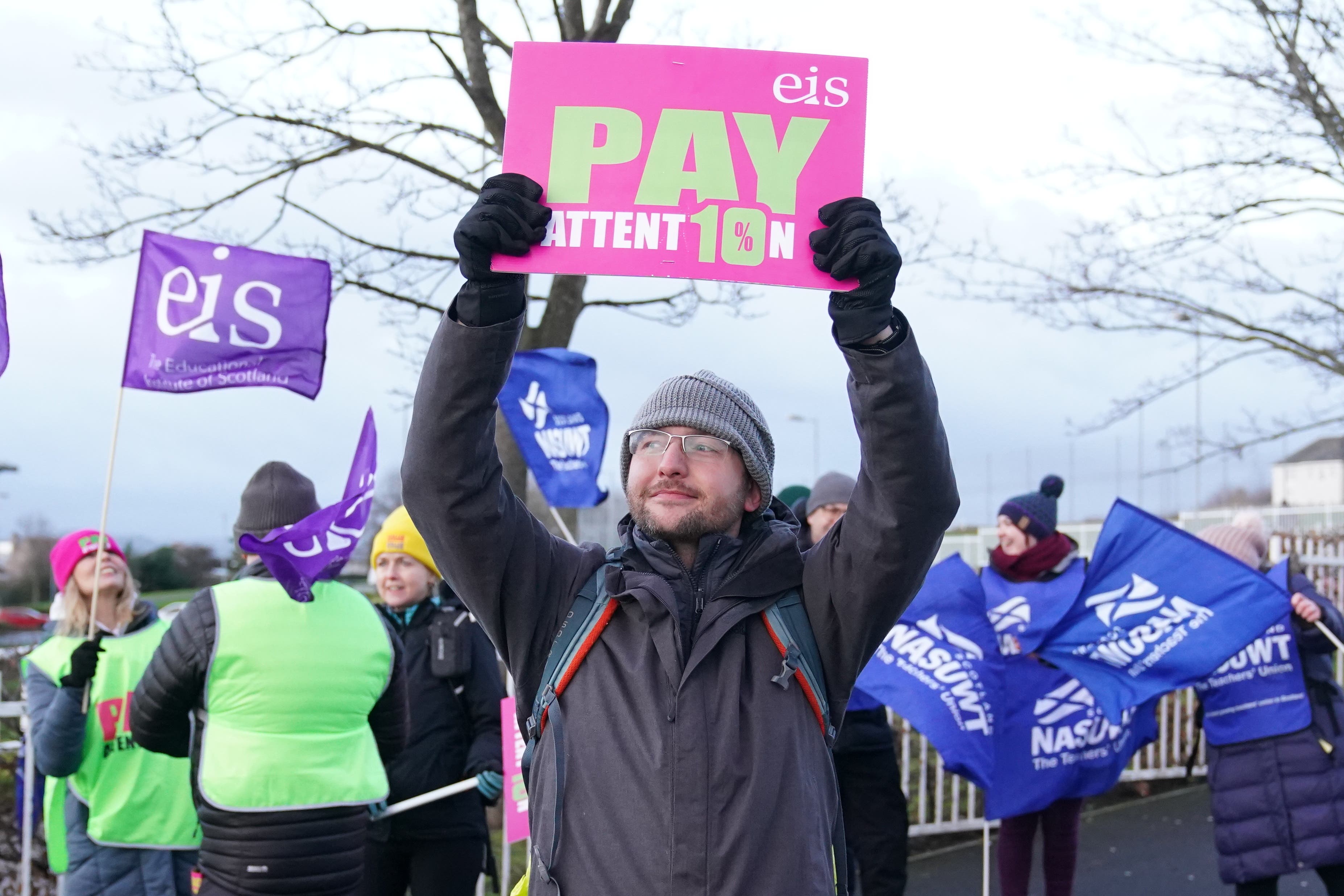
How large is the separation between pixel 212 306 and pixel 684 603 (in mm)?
3085

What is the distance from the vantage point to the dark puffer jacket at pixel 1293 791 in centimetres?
513

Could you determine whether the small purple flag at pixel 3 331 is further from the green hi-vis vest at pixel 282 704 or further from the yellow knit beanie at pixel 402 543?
the yellow knit beanie at pixel 402 543

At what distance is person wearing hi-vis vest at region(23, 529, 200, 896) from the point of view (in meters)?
4.25

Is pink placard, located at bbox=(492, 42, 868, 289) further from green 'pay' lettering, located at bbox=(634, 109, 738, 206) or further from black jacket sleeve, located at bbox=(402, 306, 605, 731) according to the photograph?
black jacket sleeve, located at bbox=(402, 306, 605, 731)

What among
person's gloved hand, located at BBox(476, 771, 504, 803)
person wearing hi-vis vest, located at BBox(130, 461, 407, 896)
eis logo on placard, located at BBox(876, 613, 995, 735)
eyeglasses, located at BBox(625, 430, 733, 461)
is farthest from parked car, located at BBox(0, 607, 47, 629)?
eyeglasses, located at BBox(625, 430, 733, 461)

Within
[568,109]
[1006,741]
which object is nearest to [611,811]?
[568,109]

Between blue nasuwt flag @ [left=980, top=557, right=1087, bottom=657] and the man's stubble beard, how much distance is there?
327 cm

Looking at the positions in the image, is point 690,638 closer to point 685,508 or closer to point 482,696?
point 685,508

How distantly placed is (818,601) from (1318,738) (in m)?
3.91

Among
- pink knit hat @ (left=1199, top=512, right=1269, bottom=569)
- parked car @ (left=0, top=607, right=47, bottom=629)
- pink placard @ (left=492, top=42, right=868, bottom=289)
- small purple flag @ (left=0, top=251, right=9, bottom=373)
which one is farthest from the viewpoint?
parked car @ (left=0, top=607, right=47, bottom=629)

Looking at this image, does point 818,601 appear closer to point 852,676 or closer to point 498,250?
point 852,676

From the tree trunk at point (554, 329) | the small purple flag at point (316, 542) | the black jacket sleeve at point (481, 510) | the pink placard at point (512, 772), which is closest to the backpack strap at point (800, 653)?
the black jacket sleeve at point (481, 510)

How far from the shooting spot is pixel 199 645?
364 cm

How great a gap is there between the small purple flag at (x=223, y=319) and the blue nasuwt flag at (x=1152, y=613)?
360 centimetres
